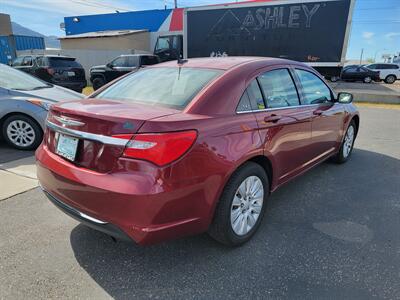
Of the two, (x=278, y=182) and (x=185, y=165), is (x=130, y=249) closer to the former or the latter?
(x=185, y=165)

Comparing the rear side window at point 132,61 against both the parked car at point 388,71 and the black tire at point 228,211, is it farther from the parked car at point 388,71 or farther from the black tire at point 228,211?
the parked car at point 388,71

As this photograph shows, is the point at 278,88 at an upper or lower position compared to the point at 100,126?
upper

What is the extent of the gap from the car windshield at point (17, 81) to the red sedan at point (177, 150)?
3313 mm

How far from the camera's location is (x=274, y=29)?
50.2ft

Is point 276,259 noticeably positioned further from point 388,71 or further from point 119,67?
point 388,71

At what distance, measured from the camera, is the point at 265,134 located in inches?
109

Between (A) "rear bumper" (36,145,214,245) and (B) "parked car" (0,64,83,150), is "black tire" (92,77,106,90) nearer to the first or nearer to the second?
(B) "parked car" (0,64,83,150)

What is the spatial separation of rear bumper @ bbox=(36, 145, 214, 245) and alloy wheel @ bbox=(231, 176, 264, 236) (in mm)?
352

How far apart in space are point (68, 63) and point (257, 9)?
916cm

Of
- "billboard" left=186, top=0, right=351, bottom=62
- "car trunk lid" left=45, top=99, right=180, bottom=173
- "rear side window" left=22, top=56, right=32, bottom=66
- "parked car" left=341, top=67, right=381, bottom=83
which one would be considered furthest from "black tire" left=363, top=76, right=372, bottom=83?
"car trunk lid" left=45, top=99, right=180, bottom=173

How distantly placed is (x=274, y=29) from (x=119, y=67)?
785 centimetres

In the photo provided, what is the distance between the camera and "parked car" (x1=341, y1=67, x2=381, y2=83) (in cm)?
2467

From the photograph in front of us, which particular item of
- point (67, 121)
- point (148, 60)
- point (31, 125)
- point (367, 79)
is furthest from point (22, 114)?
point (367, 79)

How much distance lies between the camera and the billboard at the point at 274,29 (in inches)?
560
